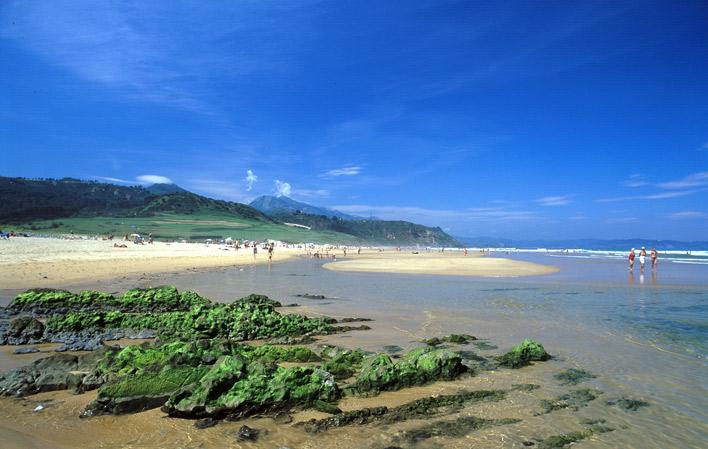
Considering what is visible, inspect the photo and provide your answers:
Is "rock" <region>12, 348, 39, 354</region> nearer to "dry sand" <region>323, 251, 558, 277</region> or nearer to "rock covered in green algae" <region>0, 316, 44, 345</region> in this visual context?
"rock covered in green algae" <region>0, 316, 44, 345</region>

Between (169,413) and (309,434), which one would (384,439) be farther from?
(169,413)

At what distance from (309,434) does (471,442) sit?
203 cm

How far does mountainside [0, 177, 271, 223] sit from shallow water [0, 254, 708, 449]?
422 ft

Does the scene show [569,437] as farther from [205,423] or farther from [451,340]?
[451,340]

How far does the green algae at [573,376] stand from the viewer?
7.45m

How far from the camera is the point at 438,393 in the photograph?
22.3 ft

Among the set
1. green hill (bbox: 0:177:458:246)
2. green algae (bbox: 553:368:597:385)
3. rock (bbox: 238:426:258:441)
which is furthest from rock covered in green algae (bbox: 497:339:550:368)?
green hill (bbox: 0:177:458:246)

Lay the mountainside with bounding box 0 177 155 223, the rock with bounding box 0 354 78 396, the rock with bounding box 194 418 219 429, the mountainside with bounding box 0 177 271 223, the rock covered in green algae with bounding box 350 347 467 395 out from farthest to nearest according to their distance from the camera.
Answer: the mountainside with bounding box 0 177 271 223, the mountainside with bounding box 0 177 155 223, the rock covered in green algae with bounding box 350 347 467 395, the rock with bounding box 0 354 78 396, the rock with bounding box 194 418 219 429

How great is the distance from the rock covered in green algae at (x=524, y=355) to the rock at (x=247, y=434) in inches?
211

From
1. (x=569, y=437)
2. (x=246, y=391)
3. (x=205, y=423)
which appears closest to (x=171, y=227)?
(x=246, y=391)

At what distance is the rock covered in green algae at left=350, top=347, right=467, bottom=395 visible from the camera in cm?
688

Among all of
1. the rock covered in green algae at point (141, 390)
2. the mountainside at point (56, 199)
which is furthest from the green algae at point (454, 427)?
the mountainside at point (56, 199)

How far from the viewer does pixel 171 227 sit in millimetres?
130500

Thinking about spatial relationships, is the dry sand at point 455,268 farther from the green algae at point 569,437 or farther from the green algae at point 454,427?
the green algae at point 454,427
